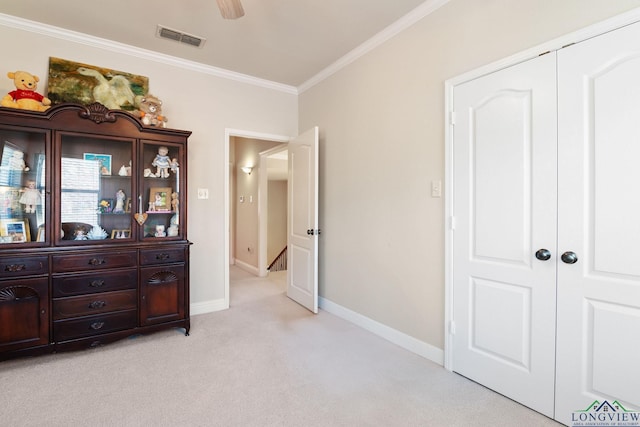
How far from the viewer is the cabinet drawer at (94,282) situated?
2.43 m

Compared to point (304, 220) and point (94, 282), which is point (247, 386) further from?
point (304, 220)

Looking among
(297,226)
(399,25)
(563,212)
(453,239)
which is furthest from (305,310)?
(399,25)

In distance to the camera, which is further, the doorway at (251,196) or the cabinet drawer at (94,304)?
the doorway at (251,196)

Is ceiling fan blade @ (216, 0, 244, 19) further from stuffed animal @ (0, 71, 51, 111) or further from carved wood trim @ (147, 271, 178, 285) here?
carved wood trim @ (147, 271, 178, 285)

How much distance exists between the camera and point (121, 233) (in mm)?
2805

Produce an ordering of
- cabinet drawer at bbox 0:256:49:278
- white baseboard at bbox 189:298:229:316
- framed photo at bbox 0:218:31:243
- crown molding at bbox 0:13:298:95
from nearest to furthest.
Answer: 1. cabinet drawer at bbox 0:256:49:278
2. framed photo at bbox 0:218:31:243
3. crown molding at bbox 0:13:298:95
4. white baseboard at bbox 189:298:229:316

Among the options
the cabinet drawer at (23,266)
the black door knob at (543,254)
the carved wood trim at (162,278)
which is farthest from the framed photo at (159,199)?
the black door knob at (543,254)

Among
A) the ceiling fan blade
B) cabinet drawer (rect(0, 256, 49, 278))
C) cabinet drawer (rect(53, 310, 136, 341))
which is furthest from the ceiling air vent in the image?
cabinet drawer (rect(53, 310, 136, 341))

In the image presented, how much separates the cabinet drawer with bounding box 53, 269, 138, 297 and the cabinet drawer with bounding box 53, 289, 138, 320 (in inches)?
1.7

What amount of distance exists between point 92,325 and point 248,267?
3.36 metres

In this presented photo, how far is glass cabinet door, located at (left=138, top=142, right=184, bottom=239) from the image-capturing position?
2934mm

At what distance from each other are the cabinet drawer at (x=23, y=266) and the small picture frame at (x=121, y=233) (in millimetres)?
496

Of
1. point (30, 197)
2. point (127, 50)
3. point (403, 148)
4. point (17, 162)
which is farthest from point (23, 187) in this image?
point (403, 148)

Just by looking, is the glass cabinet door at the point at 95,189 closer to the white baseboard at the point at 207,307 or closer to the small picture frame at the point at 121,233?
the small picture frame at the point at 121,233
